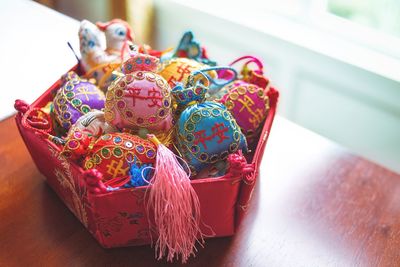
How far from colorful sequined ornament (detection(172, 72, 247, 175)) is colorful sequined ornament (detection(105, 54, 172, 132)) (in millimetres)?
32

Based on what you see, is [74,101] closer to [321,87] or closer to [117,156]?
[117,156]

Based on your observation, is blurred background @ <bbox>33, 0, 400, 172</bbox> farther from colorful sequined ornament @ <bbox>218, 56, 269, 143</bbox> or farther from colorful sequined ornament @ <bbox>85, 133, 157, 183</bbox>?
colorful sequined ornament @ <bbox>85, 133, 157, 183</bbox>

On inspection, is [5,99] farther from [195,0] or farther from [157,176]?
[195,0]

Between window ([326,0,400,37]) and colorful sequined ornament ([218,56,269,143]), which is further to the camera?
window ([326,0,400,37])

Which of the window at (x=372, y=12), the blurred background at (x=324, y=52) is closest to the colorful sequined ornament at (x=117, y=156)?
the blurred background at (x=324, y=52)

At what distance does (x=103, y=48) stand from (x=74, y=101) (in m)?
0.17

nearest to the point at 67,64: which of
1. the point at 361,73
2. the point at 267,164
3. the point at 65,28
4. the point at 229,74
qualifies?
the point at 65,28

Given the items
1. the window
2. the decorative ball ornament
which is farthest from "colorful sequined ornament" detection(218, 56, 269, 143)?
the window

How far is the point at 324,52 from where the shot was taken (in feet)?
3.86

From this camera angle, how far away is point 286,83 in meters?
1.35

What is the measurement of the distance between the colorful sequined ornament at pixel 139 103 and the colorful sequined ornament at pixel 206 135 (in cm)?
3

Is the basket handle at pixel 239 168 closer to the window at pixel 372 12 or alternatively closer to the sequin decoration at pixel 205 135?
the sequin decoration at pixel 205 135

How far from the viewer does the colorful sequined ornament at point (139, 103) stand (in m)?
0.64

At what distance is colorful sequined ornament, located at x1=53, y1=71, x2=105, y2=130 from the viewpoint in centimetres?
71
